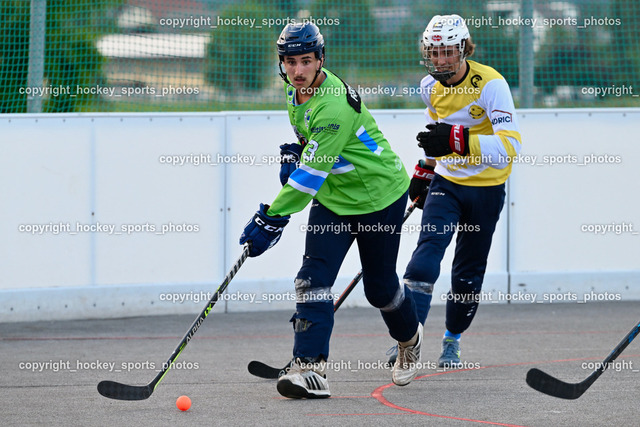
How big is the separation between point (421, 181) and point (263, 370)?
61.4 inches

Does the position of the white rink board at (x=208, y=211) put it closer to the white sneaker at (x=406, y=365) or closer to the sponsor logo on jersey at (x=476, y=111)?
the sponsor logo on jersey at (x=476, y=111)

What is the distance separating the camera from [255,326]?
316 inches

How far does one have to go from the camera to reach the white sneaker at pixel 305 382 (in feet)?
16.4

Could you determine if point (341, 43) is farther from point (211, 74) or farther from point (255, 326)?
point (255, 326)

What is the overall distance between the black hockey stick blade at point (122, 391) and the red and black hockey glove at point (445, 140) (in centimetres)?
201

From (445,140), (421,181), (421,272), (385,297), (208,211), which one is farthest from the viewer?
(208,211)

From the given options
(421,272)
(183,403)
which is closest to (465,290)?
(421,272)

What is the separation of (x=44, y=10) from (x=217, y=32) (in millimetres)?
1637

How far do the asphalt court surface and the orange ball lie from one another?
53 millimetres

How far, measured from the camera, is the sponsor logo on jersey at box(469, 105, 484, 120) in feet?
19.3

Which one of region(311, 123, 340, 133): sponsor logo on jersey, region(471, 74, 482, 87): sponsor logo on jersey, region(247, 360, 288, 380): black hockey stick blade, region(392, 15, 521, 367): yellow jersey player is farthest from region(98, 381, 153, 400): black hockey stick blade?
region(471, 74, 482, 87): sponsor logo on jersey

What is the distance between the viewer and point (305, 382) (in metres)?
5.02

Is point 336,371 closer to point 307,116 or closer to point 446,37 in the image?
point 307,116

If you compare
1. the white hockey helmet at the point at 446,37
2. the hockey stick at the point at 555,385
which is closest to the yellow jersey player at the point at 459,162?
the white hockey helmet at the point at 446,37
